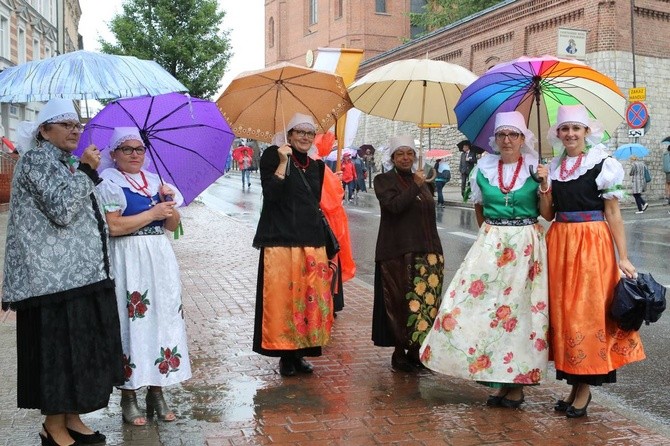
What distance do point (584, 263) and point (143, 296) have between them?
274 cm

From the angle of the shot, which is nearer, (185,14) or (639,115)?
(639,115)

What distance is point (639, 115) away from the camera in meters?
22.4

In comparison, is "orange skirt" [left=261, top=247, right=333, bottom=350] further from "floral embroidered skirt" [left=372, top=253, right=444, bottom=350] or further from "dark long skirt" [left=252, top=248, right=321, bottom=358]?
"floral embroidered skirt" [left=372, top=253, right=444, bottom=350]

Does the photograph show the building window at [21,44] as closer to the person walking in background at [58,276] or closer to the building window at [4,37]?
the building window at [4,37]

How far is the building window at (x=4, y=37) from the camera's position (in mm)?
31242

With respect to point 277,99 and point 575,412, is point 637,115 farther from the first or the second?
point 575,412

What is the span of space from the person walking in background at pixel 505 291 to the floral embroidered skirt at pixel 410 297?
2.26 ft

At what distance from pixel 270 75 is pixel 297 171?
0.74 meters

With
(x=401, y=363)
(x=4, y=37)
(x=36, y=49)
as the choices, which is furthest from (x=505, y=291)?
(x=36, y=49)

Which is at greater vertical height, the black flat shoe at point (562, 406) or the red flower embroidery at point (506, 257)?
the red flower embroidery at point (506, 257)

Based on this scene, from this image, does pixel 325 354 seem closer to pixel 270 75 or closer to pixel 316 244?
pixel 316 244

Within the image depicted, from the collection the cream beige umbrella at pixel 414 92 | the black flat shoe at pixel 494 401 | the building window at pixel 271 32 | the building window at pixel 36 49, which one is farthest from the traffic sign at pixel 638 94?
the building window at pixel 271 32

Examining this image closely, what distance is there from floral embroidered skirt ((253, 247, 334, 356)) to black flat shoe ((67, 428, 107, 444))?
1638mm

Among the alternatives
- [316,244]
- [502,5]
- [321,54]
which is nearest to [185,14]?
[502,5]
